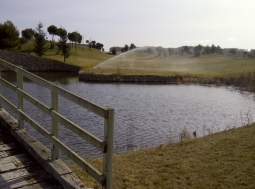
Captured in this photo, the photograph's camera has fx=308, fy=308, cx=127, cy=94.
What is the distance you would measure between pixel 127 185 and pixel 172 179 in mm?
1015

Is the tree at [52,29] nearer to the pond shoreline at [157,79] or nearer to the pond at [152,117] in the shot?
the pond shoreline at [157,79]

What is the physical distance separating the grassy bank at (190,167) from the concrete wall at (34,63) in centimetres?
5537

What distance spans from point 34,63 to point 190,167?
60.6 metres

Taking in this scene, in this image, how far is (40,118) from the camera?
56.2 ft

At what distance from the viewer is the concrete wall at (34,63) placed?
63.2 metres

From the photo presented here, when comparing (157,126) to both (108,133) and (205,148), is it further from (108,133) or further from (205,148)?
(108,133)

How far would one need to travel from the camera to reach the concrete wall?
2486 inches

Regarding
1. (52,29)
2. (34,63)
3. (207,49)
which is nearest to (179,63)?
(207,49)

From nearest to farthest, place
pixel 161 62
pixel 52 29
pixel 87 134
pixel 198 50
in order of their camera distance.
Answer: pixel 87 134 → pixel 161 62 → pixel 198 50 → pixel 52 29

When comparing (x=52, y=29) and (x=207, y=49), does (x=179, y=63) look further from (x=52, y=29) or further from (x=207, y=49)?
(x=52, y=29)

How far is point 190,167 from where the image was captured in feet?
24.7

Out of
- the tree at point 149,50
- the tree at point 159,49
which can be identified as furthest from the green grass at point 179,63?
the tree at point 159,49

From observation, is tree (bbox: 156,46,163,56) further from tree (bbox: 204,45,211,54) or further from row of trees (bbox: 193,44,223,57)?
tree (bbox: 204,45,211,54)

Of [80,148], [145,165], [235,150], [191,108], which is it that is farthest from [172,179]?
[191,108]
